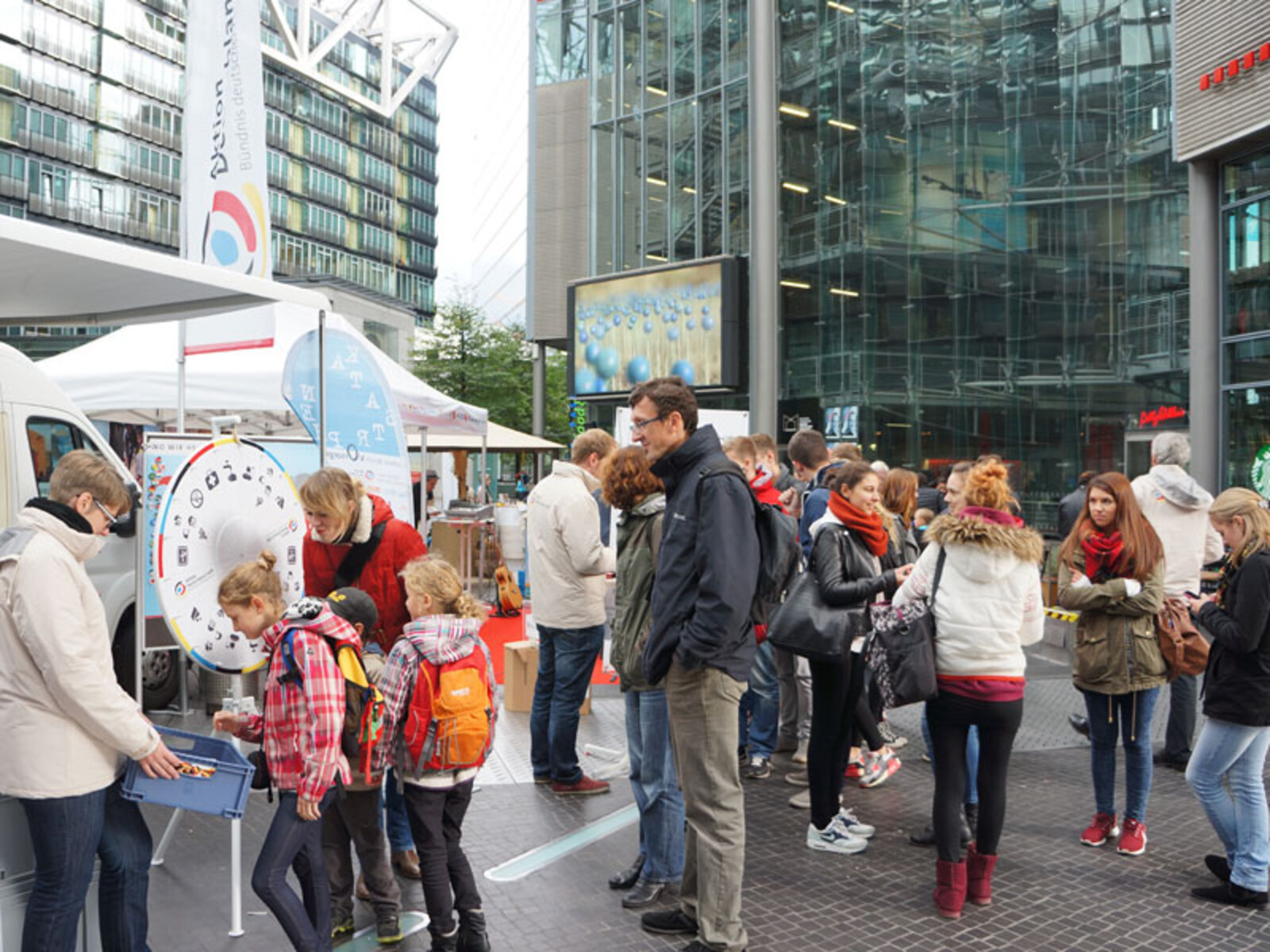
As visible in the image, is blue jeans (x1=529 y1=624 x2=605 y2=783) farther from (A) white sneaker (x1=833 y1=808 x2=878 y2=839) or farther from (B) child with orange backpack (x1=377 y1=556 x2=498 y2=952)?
(B) child with orange backpack (x1=377 y1=556 x2=498 y2=952)

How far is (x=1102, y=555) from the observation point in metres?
5.17

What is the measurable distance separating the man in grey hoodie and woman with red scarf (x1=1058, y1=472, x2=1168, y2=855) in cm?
159

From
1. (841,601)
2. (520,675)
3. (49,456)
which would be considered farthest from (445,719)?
(520,675)

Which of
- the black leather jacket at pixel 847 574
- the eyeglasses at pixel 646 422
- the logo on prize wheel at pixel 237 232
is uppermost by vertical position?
the logo on prize wheel at pixel 237 232

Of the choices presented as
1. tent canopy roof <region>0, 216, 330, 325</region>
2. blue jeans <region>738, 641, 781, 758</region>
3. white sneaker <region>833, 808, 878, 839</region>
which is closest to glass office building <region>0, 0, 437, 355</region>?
tent canopy roof <region>0, 216, 330, 325</region>

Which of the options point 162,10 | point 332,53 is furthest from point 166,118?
point 332,53

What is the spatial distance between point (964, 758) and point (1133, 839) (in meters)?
1.39

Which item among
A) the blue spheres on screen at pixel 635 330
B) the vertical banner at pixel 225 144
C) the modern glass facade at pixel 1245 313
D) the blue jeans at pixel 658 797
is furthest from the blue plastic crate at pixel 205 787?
the blue spheres on screen at pixel 635 330

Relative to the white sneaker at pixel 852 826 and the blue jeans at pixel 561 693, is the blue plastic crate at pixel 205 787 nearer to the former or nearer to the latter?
the blue jeans at pixel 561 693

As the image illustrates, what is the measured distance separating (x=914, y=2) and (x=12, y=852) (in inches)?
→ 914

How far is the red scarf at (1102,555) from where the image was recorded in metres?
5.11

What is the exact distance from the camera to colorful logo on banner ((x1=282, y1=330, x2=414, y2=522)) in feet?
20.0

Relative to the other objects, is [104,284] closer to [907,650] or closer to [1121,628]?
[907,650]

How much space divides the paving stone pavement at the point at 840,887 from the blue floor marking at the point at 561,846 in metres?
0.06
